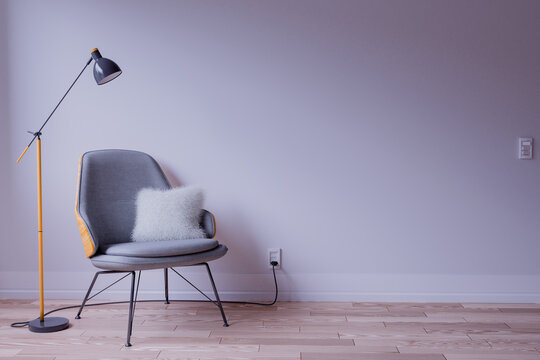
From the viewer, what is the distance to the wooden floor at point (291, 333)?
1957 millimetres

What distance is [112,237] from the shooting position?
2.50m

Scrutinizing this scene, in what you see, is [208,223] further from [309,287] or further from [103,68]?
[103,68]

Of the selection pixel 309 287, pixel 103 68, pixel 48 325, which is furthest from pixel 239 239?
pixel 103 68

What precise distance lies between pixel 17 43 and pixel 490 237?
308cm

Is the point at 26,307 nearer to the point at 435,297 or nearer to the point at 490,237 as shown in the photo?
the point at 435,297

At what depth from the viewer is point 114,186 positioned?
2.56 meters

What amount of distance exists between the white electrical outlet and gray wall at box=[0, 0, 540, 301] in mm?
45

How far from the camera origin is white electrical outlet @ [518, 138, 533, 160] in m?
2.71

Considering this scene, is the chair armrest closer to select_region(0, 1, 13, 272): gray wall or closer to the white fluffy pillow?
the white fluffy pillow

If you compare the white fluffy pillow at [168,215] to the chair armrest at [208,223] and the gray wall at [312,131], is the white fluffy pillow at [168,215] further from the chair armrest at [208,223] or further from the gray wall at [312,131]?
the gray wall at [312,131]

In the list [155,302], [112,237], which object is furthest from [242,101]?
[155,302]

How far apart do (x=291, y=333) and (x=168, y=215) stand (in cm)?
86

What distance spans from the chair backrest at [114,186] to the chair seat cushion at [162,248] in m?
0.28

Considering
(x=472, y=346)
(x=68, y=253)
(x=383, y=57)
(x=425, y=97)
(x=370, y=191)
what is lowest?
(x=472, y=346)
